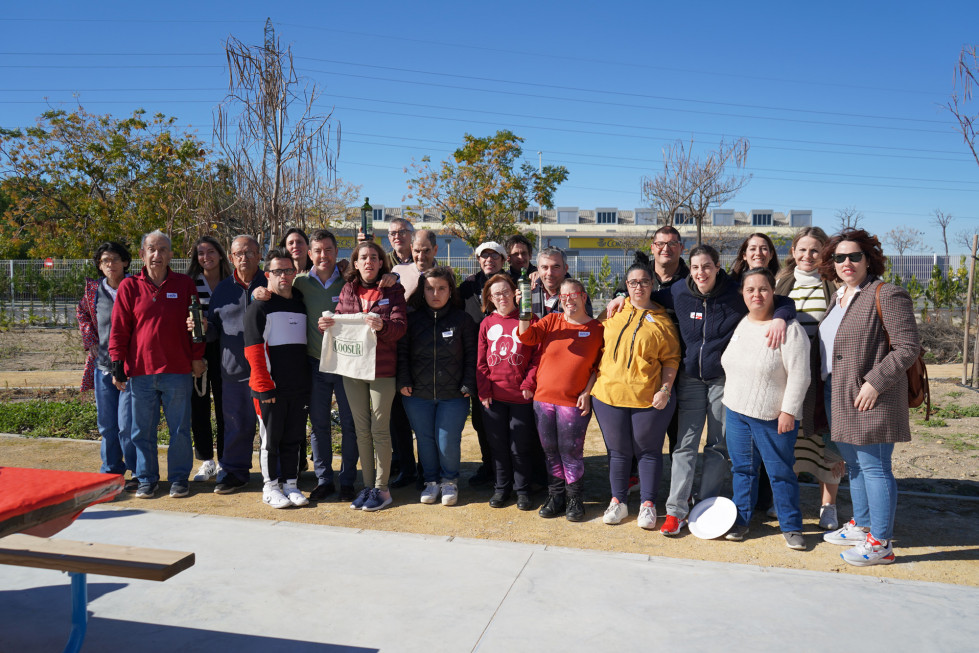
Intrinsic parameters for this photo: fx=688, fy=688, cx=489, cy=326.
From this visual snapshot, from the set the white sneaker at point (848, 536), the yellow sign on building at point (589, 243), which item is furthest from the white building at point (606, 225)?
the white sneaker at point (848, 536)

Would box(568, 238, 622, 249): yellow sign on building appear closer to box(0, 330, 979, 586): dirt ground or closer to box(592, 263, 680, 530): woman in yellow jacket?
box(0, 330, 979, 586): dirt ground

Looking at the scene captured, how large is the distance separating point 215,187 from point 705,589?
600 inches

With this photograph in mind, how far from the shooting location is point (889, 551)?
418 centimetres

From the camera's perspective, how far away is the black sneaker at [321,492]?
552cm

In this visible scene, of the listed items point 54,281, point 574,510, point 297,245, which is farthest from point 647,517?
point 54,281

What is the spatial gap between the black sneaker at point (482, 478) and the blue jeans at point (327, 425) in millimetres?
1028

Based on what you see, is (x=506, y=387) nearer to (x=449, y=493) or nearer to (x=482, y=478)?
(x=449, y=493)

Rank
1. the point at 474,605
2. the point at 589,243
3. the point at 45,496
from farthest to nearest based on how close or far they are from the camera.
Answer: the point at 589,243 < the point at 474,605 < the point at 45,496

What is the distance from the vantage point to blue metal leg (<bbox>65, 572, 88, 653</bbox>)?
304 centimetres

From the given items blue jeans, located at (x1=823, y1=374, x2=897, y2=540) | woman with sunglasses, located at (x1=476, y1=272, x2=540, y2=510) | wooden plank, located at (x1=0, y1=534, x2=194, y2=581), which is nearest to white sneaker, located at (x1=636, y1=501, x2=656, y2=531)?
woman with sunglasses, located at (x1=476, y1=272, x2=540, y2=510)

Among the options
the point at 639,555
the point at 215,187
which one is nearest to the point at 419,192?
the point at 215,187

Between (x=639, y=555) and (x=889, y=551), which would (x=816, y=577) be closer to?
(x=889, y=551)

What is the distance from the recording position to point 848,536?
4.50 metres

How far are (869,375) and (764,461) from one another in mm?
872
